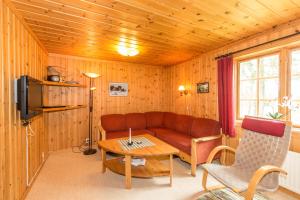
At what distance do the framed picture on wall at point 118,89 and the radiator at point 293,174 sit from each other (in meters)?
3.78

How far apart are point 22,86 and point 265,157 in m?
2.98

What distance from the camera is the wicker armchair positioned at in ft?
5.65

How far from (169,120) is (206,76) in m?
1.59

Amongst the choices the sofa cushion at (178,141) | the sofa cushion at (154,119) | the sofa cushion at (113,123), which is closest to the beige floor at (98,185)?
the sofa cushion at (178,141)

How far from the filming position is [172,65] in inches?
199

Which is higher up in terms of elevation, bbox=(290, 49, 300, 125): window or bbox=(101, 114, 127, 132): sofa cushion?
bbox=(290, 49, 300, 125): window

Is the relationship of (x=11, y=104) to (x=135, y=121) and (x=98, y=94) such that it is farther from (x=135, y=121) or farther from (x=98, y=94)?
(x=135, y=121)

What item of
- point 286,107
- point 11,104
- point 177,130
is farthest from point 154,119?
point 11,104

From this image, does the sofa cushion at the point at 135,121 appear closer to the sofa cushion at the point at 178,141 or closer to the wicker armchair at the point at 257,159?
the sofa cushion at the point at 178,141

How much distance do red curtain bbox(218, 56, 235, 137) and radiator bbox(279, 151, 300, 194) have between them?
95cm

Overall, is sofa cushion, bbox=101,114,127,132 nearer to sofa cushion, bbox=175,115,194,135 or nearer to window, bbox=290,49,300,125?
sofa cushion, bbox=175,115,194,135

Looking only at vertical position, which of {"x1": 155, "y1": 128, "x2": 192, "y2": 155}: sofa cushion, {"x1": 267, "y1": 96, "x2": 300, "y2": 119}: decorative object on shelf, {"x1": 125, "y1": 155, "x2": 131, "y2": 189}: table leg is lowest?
{"x1": 125, "y1": 155, "x2": 131, "y2": 189}: table leg

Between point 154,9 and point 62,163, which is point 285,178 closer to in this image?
point 154,9

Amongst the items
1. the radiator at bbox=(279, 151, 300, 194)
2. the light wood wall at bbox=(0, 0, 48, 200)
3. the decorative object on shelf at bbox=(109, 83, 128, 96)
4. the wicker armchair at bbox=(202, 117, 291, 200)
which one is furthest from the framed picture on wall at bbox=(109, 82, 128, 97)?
the radiator at bbox=(279, 151, 300, 194)
